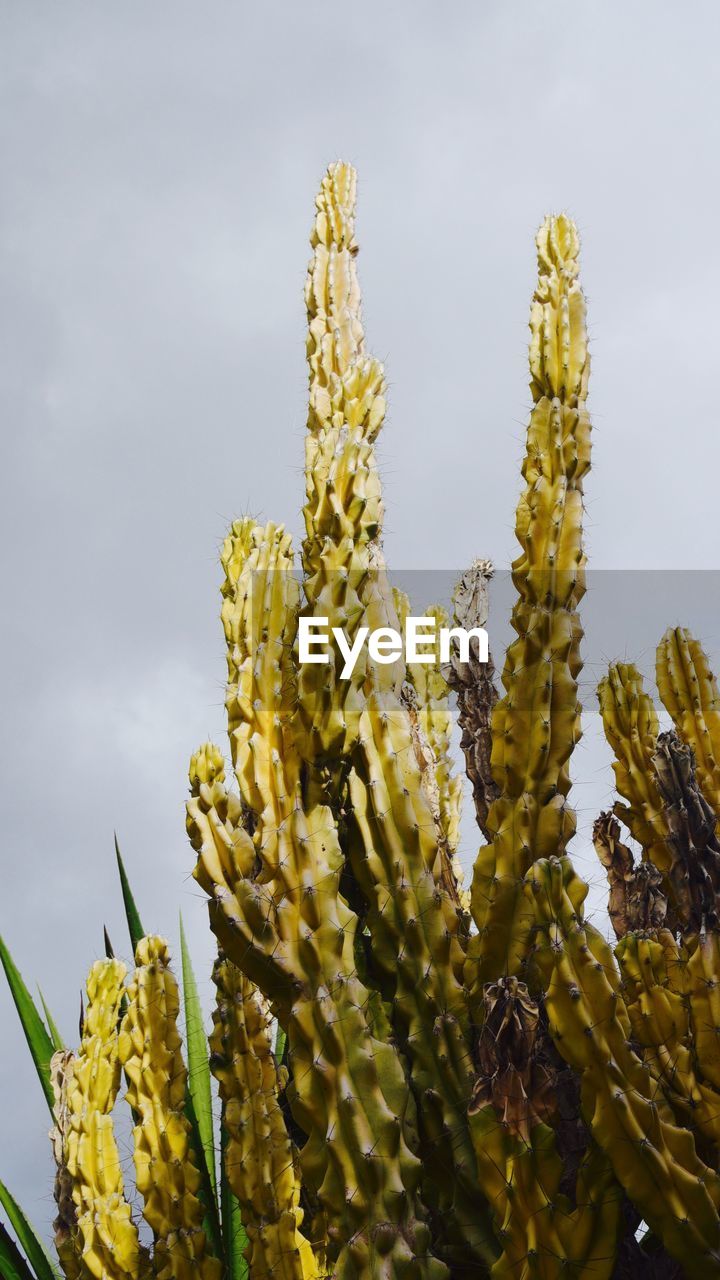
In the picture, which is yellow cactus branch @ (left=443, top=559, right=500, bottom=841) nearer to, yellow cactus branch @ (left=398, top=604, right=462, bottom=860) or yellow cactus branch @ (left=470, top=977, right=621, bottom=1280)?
yellow cactus branch @ (left=398, top=604, right=462, bottom=860)

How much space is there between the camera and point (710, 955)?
234cm

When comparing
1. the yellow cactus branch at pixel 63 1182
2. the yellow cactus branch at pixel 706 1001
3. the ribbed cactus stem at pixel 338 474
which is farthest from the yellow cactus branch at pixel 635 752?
the yellow cactus branch at pixel 63 1182

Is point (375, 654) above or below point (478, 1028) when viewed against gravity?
above

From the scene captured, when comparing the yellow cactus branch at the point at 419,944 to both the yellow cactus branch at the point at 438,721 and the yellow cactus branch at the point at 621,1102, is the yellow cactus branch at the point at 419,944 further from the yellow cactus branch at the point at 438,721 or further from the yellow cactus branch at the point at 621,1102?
the yellow cactus branch at the point at 438,721

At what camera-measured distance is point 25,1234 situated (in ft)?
14.1

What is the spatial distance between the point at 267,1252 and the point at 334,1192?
3.23ft

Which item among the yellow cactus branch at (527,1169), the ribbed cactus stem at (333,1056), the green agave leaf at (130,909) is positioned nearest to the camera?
the yellow cactus branch at (527,1169)

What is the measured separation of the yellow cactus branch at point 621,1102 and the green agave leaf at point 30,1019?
3.26 m

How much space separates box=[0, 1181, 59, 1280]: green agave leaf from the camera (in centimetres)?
423

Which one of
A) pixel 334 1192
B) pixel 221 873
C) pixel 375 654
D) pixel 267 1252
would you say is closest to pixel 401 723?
pixel 375 654

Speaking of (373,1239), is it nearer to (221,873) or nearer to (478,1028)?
(478,1028)

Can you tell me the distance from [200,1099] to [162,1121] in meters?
1.22

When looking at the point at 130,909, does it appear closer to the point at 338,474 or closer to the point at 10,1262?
the point at 10,1262

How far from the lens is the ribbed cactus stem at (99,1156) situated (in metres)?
3.22
